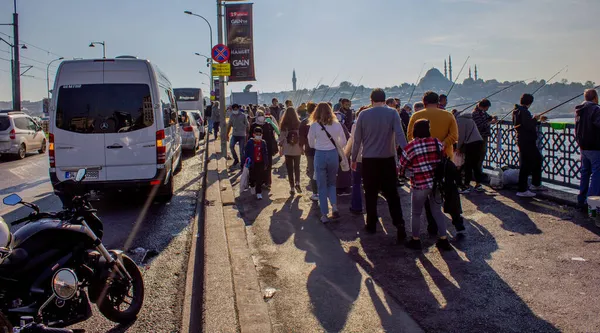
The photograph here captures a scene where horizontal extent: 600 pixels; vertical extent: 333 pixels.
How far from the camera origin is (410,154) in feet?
19.1

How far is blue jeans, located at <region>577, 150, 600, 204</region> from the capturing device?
7.24 meters

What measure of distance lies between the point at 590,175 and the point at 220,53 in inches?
418

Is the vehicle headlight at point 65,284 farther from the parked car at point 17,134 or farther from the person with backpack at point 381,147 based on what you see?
the parked car at point 17,134

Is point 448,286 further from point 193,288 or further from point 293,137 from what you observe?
point 293,137

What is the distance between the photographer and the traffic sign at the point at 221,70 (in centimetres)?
1548

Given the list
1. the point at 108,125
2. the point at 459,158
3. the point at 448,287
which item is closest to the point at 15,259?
the point at 448,287

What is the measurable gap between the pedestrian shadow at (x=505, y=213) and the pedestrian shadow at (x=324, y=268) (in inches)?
93.3

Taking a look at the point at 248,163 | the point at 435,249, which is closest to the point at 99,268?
the point at 435,249

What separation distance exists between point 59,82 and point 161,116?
1651 mm

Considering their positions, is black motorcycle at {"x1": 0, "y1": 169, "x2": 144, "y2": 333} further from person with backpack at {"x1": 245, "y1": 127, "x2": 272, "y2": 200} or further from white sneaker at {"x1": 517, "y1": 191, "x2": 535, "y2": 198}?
white sneaker at {"x1": 517, "y1": 191, "x2": 535, "y2": 198}

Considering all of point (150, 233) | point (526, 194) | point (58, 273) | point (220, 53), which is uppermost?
point (220, 53)

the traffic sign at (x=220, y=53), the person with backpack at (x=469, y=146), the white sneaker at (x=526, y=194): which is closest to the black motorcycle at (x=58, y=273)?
the person with backpack at (x=469, y=146)

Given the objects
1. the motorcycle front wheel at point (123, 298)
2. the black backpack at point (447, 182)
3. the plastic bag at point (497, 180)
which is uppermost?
the black backpack at point (447, 182)

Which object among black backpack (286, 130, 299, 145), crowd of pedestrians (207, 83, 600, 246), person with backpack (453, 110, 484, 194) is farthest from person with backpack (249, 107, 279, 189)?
person with backpack (453, 110, 484, 194)
